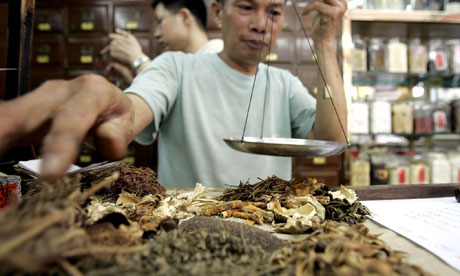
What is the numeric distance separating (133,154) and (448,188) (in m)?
2.14

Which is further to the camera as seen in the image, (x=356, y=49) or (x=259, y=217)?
(x=356, y=49)

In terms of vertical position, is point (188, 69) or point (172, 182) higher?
point (188, 69)

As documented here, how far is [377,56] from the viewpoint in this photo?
8.43 feet

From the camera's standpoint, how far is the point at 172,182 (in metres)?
1.57

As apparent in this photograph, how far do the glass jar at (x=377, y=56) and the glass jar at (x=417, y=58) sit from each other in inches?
9.0

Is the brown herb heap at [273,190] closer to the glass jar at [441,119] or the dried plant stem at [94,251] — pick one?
the dried plant stem at [94,251]

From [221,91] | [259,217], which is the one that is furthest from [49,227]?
[221,91]

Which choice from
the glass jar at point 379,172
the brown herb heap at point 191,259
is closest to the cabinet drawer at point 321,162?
the glass jar at point 379,172

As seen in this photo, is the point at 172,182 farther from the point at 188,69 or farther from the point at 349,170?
the point at 349,170

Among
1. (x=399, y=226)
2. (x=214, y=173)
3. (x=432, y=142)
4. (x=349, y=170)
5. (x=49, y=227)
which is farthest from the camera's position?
(x=432, y=142)

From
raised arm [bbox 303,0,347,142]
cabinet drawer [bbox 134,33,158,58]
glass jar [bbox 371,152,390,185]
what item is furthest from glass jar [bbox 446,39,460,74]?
cabinet drawer [bbox 134,33,158,58]

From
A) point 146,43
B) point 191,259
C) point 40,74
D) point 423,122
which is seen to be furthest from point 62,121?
point 423,122

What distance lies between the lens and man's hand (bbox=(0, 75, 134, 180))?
16.2 inches

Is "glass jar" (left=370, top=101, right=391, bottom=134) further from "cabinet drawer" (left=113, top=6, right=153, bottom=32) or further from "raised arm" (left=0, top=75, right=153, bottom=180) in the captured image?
"raised arm" (left=0, top=75, right=153, bottom=180)
